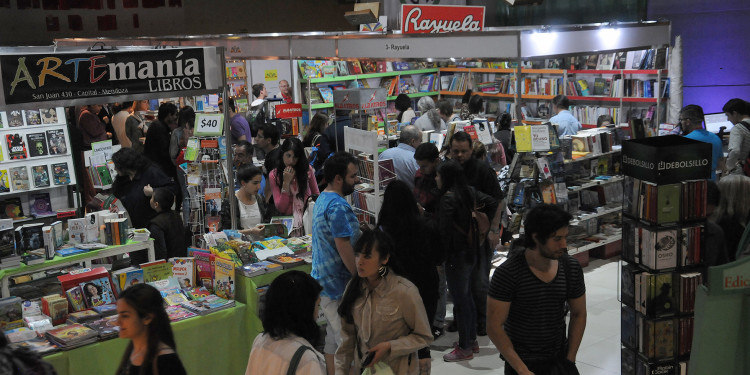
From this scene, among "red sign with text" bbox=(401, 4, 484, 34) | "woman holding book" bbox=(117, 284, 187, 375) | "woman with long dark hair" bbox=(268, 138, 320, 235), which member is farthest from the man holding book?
"red sign with text" bbox=(401, 4, 484, 34)

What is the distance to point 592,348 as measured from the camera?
5.85 m

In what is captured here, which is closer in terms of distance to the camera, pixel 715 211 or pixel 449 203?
pixel 715 211

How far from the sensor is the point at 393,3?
33.7 feet

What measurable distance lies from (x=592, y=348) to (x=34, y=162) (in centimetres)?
627

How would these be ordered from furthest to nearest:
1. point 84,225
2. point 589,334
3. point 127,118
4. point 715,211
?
point 127,118 → point 589,334 → point 84,225 → point 715,211

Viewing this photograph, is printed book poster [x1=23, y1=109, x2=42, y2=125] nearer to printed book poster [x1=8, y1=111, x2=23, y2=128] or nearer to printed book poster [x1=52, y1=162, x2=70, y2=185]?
printed book poster [x1=8, y1=111, x2=23, y2=128]

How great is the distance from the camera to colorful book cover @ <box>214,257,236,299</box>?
4.89 meters

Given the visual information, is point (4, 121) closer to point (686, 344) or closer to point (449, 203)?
point (449, 203)

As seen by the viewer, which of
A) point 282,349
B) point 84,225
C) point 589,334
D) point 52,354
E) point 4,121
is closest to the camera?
point 282,349

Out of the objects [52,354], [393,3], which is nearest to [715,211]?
[52,354]

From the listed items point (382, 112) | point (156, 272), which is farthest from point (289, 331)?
point (382, 112)

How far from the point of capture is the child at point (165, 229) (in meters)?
5.59

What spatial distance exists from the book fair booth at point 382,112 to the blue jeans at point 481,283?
0.93 metres

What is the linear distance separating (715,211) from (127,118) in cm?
779
